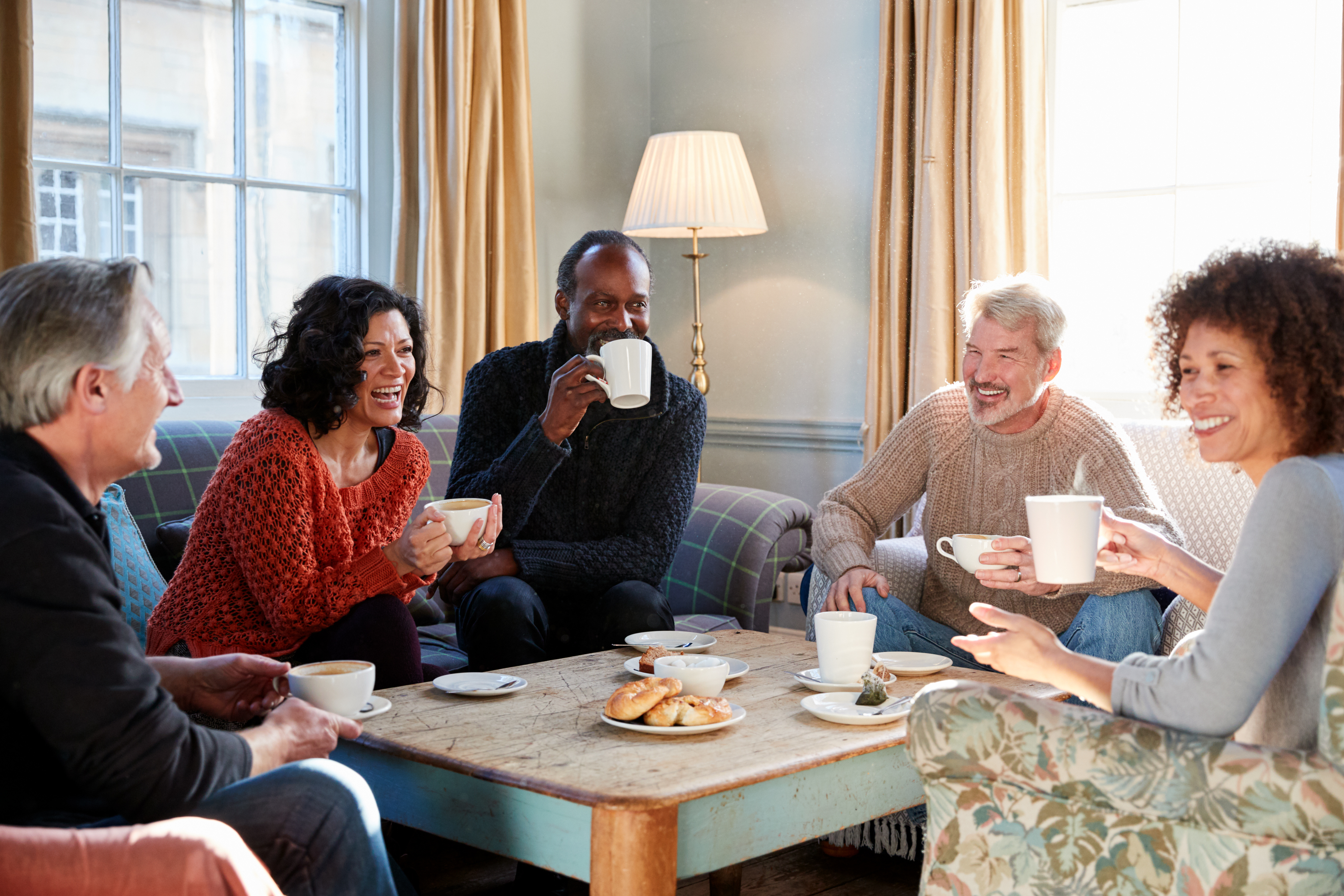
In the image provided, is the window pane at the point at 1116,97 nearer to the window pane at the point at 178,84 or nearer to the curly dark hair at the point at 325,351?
the curly dark hair at the point at 325,351

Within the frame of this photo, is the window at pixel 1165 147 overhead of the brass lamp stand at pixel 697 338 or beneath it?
overhead

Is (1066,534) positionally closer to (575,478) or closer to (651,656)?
(651,656)

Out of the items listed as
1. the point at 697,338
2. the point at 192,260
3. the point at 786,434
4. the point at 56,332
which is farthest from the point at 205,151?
the point at 56,332

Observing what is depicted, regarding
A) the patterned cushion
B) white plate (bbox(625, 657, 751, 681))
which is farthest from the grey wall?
white plate (bbox(625, 657, 751, 681))

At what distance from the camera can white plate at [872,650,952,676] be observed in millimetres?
1840

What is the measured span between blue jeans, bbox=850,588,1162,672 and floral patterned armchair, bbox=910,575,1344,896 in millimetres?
890

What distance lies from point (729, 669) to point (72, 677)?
94 centimetres

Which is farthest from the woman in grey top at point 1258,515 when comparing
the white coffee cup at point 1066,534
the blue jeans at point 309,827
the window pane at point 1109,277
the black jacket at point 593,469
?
the window pane at point 1109,277

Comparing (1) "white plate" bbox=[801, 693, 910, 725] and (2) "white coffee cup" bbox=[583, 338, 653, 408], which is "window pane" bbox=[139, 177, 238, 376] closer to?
(2) "white coffee cup" bbox=[583, 338, 653, 408]

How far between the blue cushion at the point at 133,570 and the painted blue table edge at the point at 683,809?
766 mm

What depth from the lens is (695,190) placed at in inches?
143

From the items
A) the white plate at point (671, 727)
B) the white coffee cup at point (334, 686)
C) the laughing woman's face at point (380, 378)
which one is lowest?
the white plate at point (671, 727)

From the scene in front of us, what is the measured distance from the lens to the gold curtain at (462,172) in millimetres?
3525

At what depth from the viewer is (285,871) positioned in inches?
47.7
